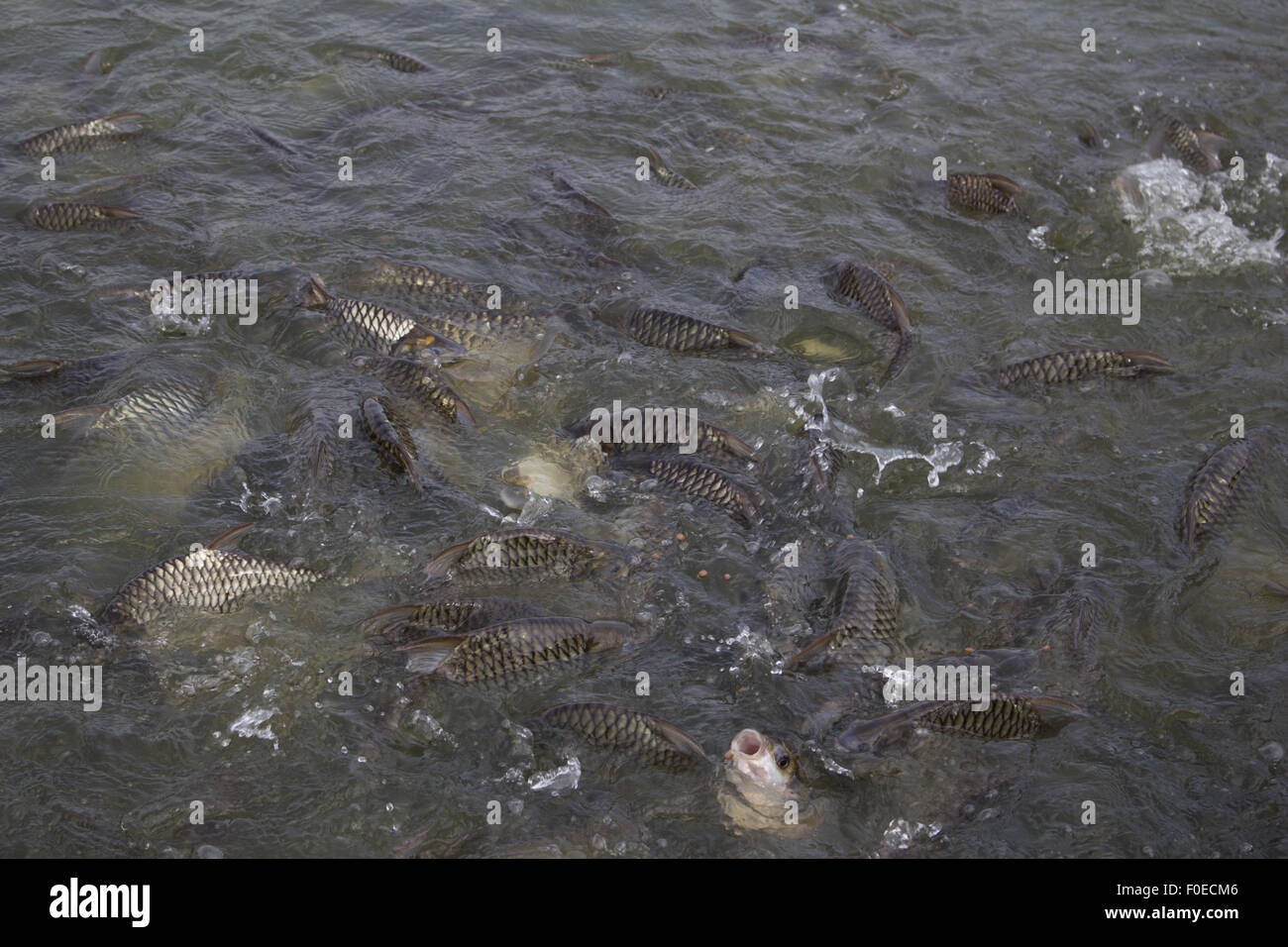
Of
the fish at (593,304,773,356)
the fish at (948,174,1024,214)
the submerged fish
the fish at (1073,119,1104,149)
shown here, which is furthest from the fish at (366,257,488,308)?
the fish at (1073,119,1104,149)

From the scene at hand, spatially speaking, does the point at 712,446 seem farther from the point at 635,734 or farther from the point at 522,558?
the point at 635,734

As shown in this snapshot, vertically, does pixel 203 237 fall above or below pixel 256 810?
above

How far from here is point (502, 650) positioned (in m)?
5.02

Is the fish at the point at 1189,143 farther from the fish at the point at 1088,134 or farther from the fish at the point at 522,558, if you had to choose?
the fish at the point at 522,558

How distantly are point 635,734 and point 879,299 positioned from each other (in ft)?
13.4

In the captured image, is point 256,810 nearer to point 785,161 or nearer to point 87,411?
point 87,411

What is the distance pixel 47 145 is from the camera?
8.85m

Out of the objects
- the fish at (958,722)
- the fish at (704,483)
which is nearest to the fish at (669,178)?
the fish at (704,483)

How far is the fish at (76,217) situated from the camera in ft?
26.1

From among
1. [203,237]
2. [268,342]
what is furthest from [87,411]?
[203,237]

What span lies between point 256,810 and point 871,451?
12.9 ft

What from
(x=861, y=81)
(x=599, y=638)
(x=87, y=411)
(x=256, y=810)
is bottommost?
(x=256, y=810)

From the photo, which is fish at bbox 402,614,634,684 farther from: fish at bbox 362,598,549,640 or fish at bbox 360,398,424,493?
fish at bbox 360,398,424,493

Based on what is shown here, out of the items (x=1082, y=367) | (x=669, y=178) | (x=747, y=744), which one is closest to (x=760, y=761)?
(x=747, y=744)
